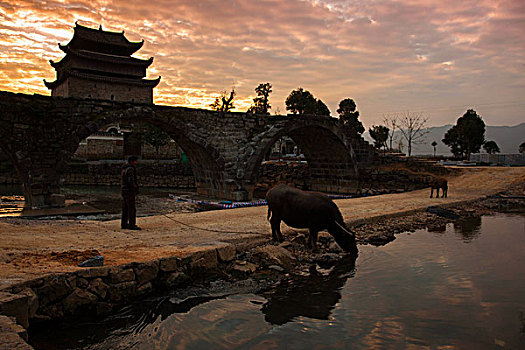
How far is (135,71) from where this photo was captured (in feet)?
164

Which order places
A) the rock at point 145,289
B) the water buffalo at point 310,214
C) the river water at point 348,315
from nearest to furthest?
1. the river water at point 348,315
2. the rock at point 145,289
3. the water buffalo at point 310,214

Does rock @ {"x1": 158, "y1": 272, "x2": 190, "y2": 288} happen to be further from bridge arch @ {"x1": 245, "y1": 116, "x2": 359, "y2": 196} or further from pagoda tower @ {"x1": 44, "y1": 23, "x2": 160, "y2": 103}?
pagoda tower @ {"x1": 44, "y1": 23, "x2": 160, "y2": 103}

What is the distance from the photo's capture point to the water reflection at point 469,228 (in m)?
11.1

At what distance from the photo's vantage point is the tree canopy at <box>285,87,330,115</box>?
5016cm

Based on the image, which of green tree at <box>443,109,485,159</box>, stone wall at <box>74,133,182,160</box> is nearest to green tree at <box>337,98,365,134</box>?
green tree at <box>443,109,485,159</box>

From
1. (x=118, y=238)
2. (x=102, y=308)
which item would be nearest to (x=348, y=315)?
(x=102, y=308)

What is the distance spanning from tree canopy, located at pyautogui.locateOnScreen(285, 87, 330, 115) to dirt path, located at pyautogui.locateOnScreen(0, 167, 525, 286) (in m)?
37.2

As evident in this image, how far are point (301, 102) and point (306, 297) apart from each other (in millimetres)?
45484

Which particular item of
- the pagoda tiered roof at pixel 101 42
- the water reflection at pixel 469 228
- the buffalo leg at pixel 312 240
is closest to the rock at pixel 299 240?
the buffalo leg at pixel 312 240

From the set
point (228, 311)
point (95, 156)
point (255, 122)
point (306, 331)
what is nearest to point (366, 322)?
point (306, 331)

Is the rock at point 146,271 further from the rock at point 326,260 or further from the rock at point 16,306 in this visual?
the rock at point 326,260

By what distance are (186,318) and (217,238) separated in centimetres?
282

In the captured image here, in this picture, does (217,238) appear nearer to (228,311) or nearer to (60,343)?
(228,311)

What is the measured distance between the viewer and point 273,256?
7855 mm
